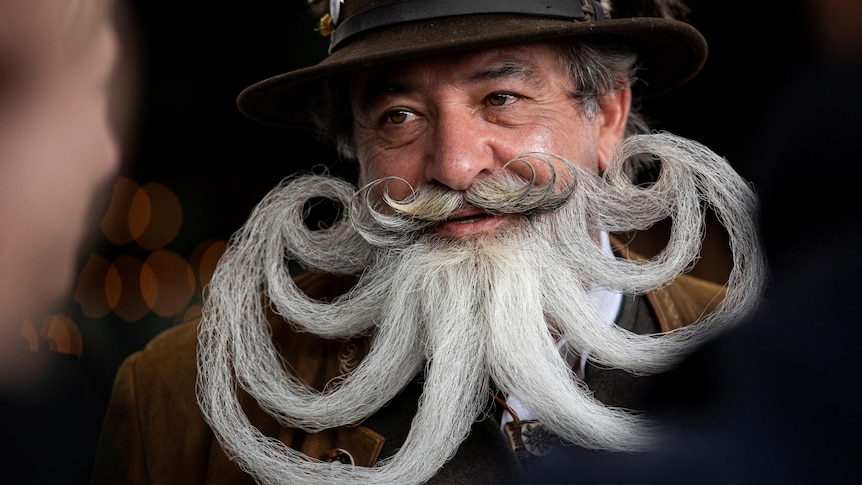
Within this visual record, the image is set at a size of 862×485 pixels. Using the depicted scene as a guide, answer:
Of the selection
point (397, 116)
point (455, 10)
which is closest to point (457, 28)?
point (455, 10)

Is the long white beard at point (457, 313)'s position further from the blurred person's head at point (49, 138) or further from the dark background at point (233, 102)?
the dark background at point (233, 102)

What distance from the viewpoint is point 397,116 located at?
2.46 meters

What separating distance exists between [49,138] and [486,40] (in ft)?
3.90

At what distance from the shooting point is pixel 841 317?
94 cm

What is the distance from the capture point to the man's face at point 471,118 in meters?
2.26

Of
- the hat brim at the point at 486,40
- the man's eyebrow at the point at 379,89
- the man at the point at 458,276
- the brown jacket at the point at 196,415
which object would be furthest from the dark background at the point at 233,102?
the man's eyebrow at the point at 379,89

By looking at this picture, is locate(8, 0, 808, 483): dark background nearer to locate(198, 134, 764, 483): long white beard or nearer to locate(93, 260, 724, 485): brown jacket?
locate(93, 260, 724, 485): brown jacket

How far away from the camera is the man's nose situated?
2.22 meters

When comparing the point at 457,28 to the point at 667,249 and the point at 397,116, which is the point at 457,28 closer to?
the point at 397,116

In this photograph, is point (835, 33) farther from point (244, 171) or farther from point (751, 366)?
point (244, 171)

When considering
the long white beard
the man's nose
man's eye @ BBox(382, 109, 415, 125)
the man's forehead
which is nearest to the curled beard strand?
the long white beard

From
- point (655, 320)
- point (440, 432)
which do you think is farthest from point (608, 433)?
point (655, 320)

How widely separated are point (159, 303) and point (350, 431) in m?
3.90

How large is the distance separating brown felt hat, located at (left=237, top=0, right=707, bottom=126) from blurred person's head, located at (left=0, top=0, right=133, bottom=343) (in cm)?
88
